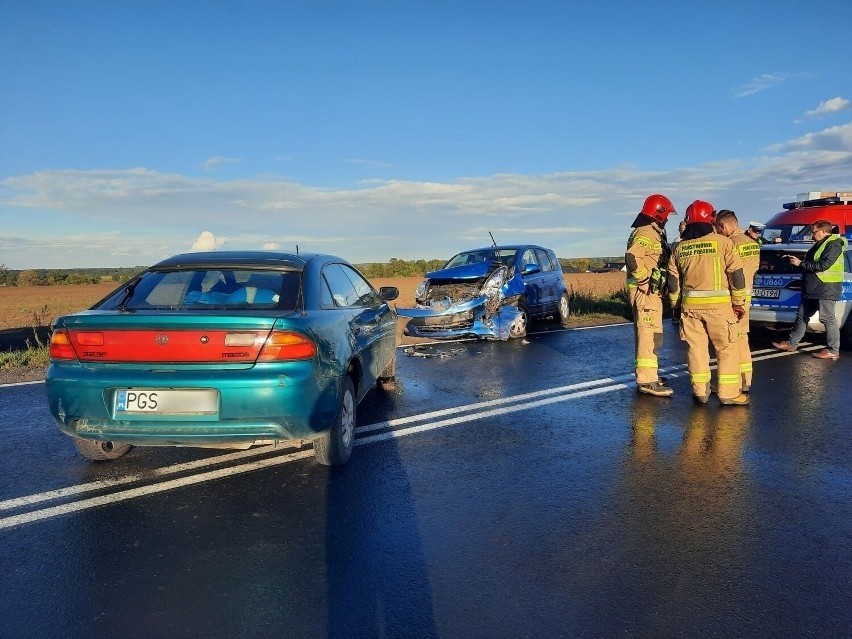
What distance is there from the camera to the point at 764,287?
962cm

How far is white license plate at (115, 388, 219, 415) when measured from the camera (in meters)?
3.87

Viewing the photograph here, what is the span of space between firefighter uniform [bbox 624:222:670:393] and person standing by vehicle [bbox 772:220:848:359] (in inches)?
122

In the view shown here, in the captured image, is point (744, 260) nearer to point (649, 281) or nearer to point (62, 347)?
point (649, 281)

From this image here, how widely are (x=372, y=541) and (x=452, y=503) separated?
2.23 ft

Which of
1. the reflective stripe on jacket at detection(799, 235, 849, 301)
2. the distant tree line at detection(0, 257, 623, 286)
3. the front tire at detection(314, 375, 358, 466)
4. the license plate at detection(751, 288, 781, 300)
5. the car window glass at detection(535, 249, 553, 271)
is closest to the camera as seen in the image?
the front tire at detection(314, 375, 358, 466)

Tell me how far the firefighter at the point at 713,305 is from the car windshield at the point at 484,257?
203 inches

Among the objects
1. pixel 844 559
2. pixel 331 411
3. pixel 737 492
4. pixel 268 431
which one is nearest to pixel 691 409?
pixel 737 492

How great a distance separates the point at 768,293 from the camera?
31.4 feet

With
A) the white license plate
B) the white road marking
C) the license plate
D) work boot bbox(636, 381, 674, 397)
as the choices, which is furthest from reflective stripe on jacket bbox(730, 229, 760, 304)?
the white license plate

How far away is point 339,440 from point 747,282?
16.6ft

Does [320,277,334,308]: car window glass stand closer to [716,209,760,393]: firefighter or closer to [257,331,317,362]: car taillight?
[257,331,317,362]: car taillight

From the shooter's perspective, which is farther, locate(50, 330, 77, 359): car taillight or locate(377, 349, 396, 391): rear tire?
locate(377, 349, 396, 391): rear tire

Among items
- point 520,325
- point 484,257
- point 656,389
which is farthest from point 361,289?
point 484,257

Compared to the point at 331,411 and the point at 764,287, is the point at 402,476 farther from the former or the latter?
the point at 764,287
